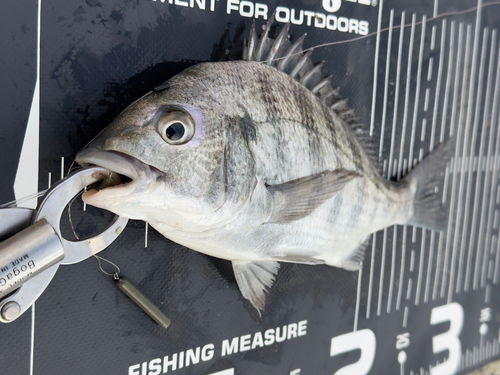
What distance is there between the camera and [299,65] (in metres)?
0.95

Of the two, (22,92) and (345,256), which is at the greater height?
(22,92)

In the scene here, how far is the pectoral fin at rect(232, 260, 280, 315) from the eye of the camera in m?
0.96

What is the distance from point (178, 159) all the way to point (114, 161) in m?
0.10

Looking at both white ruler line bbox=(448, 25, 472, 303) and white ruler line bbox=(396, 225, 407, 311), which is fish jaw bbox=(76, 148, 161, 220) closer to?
white ruler line bbox=(396, 225, 407, 311)

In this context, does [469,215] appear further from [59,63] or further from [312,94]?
[59,63]

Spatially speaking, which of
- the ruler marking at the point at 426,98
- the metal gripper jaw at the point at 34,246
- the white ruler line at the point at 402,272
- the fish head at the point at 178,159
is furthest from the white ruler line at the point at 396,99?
the metal gripper jaw at the point at 34,246

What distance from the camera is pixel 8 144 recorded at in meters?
0.77

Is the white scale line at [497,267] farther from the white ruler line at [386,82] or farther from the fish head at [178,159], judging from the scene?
the fish head at [178,159]

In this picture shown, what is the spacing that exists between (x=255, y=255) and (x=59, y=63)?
0.56m

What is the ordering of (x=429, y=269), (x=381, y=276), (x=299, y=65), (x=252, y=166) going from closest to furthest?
(x=252, y=166), (x=299, y=65), (x=381, y=276), (x=429, y=269)

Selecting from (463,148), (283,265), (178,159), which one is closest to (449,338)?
(463,148)

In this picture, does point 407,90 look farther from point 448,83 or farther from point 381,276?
point 381,276

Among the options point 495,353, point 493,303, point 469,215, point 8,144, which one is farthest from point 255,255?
point 495,353

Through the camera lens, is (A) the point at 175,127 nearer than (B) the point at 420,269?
Yes
